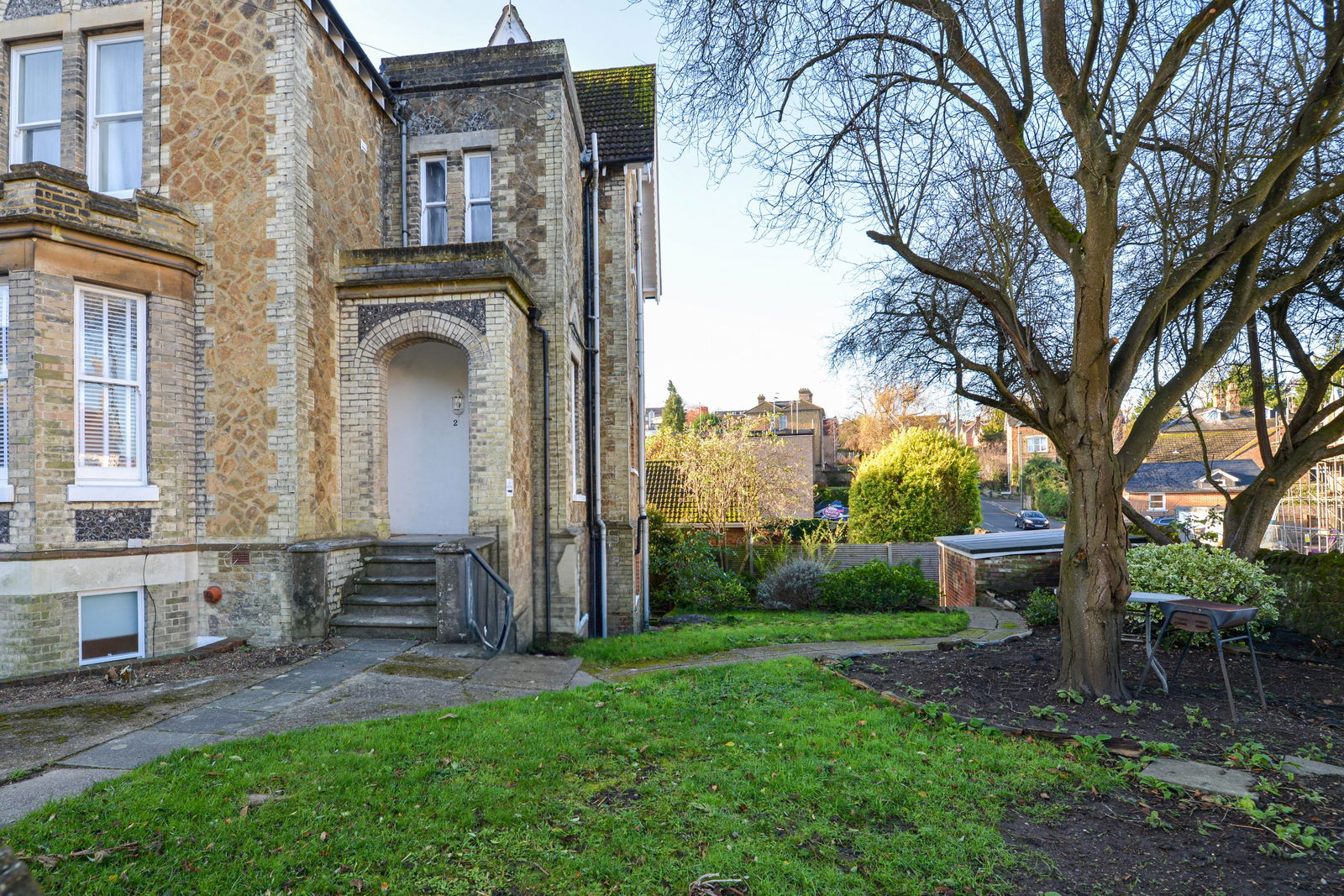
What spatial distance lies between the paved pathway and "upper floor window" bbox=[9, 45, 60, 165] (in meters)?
7.36

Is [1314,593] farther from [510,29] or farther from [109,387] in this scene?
[510,29]

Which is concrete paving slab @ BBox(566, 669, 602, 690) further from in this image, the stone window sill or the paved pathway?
the stone window sill

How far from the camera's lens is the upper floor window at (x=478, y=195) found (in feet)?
37.3

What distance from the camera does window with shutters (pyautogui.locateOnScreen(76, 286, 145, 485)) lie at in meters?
7.08

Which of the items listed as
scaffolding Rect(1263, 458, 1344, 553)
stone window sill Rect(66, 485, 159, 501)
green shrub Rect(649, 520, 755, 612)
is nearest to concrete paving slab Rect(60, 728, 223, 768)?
stone window sill Rect(66, 485, 159, 501)

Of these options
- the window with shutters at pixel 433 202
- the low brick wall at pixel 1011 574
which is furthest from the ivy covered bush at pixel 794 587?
the window with shutters at pixel 433 202

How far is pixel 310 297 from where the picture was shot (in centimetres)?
845

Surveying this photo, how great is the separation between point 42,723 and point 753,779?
527cm

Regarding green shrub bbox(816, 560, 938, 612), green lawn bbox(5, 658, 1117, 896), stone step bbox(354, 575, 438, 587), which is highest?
stone step bbox(354, 575, 438, 587)

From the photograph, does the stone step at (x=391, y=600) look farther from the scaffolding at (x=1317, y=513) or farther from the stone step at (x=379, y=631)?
the scaffolding at (x=1317, y=513)

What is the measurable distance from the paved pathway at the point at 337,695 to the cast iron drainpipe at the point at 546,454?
98.2 inches

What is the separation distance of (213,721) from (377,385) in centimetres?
491

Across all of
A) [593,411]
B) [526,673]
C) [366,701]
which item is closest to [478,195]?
[593,411]

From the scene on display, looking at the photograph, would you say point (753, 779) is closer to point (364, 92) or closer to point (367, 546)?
point (367, 546)
